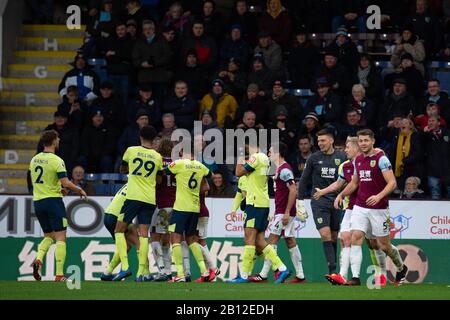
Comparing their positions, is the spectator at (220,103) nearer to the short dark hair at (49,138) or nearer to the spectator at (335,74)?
the spectator at (335,74)

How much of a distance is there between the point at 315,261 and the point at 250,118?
117 inches

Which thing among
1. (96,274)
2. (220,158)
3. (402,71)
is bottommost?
(96,274)

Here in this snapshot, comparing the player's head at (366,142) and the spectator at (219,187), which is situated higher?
the player's head at (366,142)

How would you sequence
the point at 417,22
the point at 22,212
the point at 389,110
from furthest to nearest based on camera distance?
the point at 417,22, the point at 389,110, the point at 22,212

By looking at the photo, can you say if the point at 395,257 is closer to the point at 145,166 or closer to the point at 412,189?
the point at 145,166

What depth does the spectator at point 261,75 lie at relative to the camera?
26188 mm

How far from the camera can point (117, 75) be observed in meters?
27.2

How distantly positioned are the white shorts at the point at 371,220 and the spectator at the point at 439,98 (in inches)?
272

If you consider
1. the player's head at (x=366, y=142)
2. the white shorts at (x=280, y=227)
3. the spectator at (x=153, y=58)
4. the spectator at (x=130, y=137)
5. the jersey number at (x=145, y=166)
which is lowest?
the white shorts at (x=280, y=227)

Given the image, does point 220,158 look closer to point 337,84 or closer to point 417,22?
point 337,84

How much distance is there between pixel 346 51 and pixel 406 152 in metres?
3.12

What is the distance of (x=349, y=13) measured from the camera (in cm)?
2725

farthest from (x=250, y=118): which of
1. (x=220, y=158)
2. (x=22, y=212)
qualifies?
(x=22, y=212)

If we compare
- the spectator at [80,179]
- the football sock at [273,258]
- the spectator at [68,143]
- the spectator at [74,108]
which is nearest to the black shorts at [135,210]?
the football sock at [273,258]
